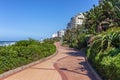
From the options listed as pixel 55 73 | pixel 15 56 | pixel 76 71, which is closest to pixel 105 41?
pixel 76 71

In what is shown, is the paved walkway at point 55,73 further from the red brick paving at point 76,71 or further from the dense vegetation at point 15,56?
the dense vegetation at point 15,56

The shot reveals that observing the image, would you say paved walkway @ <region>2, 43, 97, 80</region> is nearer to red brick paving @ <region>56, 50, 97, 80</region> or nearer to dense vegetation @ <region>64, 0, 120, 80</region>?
red brick paving @ <region>56, 50, 97, 80</region>

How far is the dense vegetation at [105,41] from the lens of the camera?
37.8 feet

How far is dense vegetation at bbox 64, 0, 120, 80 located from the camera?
453 inches

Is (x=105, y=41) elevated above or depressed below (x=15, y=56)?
above

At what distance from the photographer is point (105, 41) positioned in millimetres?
17391

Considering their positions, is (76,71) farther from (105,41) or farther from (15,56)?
(15,56)

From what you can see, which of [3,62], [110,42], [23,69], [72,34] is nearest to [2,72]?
[3,62]

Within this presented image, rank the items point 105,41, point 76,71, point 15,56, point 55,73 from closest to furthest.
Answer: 1. point 55,73
2. point 76,71
3. point 15,56
4. point 105,41

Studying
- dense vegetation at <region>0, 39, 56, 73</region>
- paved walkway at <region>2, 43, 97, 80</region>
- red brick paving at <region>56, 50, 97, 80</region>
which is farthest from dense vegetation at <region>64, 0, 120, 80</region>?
dense vegetation at <region>0, 39, 56, 73</region>

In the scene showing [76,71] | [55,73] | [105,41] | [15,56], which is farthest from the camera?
[105,41]

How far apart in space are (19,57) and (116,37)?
682cm

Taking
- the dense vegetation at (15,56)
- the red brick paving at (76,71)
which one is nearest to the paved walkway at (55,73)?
the red brick paving at (76,71)

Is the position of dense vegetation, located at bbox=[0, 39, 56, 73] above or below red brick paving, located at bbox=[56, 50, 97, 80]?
above
